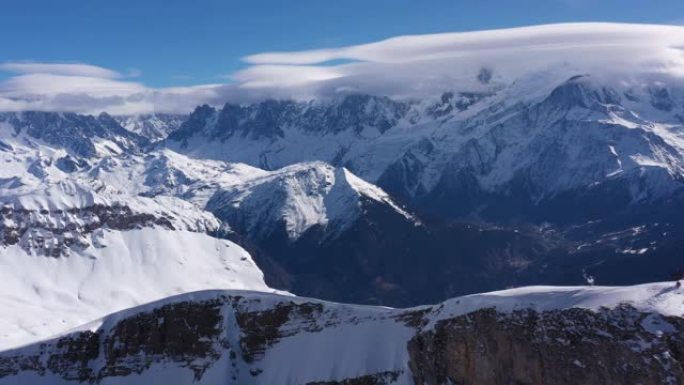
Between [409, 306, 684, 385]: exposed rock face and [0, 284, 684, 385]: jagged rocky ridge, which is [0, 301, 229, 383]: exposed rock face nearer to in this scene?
[0, 284, 684, 385]: jagged rocky ridge

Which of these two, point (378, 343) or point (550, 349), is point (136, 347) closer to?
point (378, 343)

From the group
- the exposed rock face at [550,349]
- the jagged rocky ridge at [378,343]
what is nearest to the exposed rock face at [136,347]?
the jagged rocky ridge at [378,343]

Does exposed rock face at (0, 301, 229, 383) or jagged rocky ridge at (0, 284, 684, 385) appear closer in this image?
jagged rocky ridge at (0, 284, 684, 385)

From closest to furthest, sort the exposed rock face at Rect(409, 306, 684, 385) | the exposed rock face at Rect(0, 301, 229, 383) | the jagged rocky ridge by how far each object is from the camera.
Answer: the exposed rock face at Rect(409, 306, 684, 385), the jagged rocky ridge, the exposed rock face at Rect(0, 301, 229, 383)

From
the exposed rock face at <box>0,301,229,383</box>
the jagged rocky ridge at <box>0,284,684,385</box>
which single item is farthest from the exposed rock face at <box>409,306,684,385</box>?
the exposed rock face at <box>0,301,229,383</box>

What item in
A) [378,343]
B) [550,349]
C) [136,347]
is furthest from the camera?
[136,347]

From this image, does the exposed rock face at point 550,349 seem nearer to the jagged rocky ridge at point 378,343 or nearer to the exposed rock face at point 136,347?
the jagged rocky ridge at point 378,343

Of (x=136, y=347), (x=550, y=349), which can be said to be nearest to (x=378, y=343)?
(x=550, y=349)

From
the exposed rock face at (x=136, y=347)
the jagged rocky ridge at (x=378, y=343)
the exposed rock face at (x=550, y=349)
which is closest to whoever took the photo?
the exposed rock face at (x=550, y=349)
